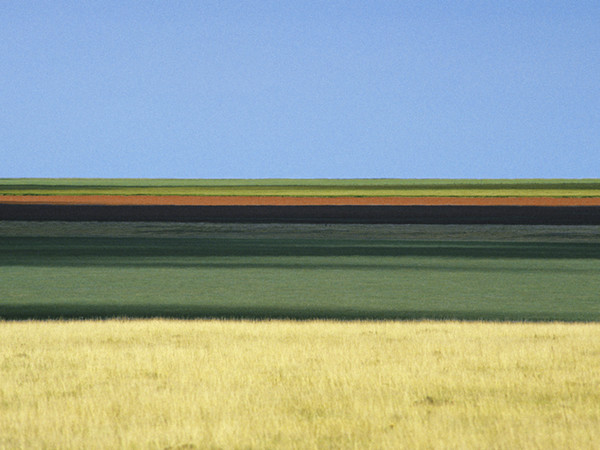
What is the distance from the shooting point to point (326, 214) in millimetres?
25984

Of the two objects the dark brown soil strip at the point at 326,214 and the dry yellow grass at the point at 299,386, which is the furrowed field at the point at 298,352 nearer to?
the dry yellow grass at the point at 299,386

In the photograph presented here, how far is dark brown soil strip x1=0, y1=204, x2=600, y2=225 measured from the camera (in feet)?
81.3

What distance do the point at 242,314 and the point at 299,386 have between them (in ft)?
15.6

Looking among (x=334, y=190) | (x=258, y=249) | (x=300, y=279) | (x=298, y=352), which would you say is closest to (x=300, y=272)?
(x=300, y=279)

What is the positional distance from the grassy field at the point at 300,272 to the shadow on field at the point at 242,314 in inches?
0.9

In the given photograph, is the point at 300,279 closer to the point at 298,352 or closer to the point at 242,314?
the point at 242,314

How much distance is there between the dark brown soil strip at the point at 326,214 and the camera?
81.3 ft

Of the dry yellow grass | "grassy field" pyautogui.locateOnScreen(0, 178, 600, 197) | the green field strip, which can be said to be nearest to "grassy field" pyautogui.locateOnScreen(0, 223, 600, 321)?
the green field strip

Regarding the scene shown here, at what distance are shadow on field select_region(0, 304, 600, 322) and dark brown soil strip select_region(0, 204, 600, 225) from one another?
1435 centimetres

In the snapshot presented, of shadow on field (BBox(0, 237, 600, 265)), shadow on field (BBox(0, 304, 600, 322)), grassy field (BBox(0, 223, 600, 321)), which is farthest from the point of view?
shadow on field (BBox(0, 237, 600, 265))

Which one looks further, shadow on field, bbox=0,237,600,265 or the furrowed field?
shadow on field, bbox=0,237,600,265

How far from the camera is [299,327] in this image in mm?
8445

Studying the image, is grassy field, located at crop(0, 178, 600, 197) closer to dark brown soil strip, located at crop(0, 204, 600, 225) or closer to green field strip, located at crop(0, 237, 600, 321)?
dark brown soil strip, located at crop(0, 204, 600, 225)

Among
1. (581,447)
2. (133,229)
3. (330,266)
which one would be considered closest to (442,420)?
(581,447)
